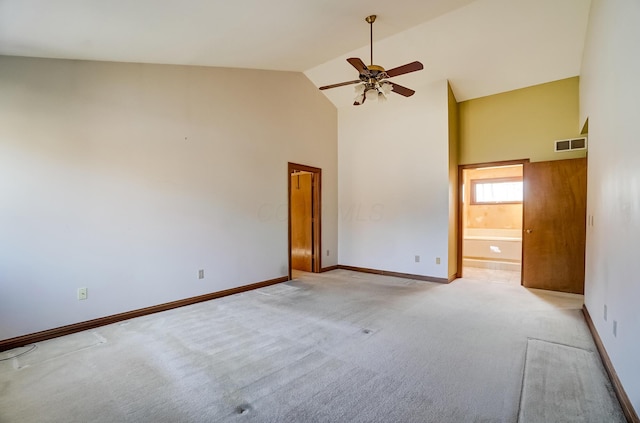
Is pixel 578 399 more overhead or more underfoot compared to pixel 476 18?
more underfoot

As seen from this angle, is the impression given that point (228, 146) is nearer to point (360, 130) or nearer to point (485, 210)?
point (360, 130)

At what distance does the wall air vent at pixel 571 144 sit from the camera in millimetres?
4367

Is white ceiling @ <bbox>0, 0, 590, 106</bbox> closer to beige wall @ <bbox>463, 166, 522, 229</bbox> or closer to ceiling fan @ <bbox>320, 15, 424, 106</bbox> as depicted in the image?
ceiling fan @ <bbox>320, 15, 424, 106</bbox>

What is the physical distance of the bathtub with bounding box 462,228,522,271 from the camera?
6305mm

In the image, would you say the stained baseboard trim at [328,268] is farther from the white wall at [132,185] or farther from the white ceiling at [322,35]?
the white ceiling at [322,35]

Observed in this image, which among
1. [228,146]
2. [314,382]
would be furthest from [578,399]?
[228,146]

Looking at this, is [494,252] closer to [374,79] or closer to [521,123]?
[521,123]

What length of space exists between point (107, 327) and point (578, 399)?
4047 mm

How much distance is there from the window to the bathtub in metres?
0.84

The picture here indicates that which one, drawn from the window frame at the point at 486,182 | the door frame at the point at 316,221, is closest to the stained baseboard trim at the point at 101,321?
the door frame at the point at 316,221

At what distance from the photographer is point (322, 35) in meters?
3.54

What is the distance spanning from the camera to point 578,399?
6.22ft

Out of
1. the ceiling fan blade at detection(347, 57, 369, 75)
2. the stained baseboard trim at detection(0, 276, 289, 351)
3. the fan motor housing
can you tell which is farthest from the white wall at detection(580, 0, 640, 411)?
the stained baseboard trim at detection(0, 276, 289, 351)

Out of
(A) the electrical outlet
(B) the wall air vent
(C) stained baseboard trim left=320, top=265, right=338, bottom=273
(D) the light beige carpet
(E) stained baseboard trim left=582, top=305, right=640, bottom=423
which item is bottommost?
(C) stained baseboard trim left=320, top=265, right=338, bottom=273
